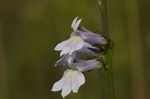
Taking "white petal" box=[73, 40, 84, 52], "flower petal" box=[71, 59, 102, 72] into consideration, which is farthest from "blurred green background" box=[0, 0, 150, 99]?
"white petal" box=[73, 40, 84, 52]

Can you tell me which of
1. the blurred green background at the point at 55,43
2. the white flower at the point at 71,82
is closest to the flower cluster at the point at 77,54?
the white flower at the point at 71,82

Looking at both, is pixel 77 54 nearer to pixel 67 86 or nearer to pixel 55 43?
pixel 67 86

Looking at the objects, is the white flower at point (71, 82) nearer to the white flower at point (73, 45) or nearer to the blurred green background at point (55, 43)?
the white flower at point (73, 45)

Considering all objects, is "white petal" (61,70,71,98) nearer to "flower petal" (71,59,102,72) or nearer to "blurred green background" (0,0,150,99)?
"flower petal" (71,59,102,72)

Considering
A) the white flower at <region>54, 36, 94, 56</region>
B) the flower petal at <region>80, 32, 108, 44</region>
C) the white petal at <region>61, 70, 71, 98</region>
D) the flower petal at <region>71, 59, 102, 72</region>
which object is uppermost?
the flower petal at <region>80, 32, 108, 44</region>
